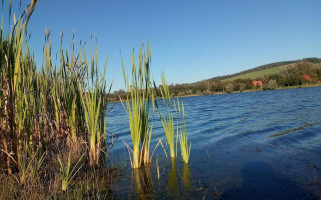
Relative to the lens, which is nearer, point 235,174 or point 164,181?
point 164,181

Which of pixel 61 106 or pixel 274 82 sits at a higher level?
pixel 274 82

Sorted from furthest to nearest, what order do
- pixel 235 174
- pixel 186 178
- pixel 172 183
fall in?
pixel 235 174, pixel 186 178, pixel 172 183

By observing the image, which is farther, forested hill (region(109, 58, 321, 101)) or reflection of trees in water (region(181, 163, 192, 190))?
forested hill (region(109, 58, 321, 101))

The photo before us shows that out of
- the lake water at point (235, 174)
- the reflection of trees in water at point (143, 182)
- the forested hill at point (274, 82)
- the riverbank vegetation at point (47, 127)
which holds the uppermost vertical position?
the forested hill at point (274, 82)

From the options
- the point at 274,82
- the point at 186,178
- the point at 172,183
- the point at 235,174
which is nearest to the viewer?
the point at 172,183

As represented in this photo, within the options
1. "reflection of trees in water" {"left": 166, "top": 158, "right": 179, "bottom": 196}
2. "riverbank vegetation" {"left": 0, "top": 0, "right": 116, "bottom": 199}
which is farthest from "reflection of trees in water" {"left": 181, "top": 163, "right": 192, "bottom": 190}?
"riverbank vegetation" {"left": 0, "top": 0, "right": 116, "bottom": 199}

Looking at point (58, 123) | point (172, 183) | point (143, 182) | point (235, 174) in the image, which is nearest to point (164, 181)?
point (172, 183)

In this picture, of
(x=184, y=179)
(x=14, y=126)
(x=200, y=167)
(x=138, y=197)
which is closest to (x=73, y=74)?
(x=14, y=126)

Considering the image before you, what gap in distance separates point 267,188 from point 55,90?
12.2 feet

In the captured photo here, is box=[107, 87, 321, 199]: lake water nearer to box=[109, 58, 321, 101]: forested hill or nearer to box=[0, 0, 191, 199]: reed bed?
box=[0, 0, 191, 199]: reed bed

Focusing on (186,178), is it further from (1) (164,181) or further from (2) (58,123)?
(2) (58,123)

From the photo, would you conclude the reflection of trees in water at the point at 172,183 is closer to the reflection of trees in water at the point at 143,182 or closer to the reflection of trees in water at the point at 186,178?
the reflection of trees in water at the point at 186,178

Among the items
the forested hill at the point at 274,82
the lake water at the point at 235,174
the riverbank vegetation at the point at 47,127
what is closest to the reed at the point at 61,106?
the riverbank vegetation at the point at 47,127

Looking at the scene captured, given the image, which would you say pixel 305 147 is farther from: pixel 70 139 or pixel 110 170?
pixel 70 139
